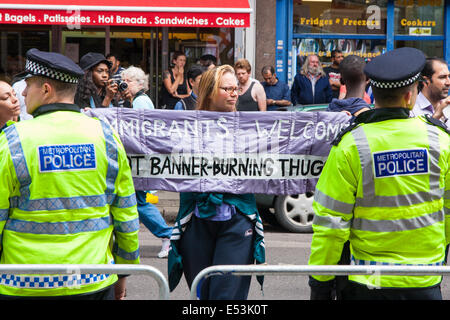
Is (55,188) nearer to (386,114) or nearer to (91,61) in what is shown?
(386,114)

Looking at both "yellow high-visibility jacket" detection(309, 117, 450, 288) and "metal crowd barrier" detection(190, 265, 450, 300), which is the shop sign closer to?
"yellow high-visibility jacket" detection(309, 117, 450, 288)

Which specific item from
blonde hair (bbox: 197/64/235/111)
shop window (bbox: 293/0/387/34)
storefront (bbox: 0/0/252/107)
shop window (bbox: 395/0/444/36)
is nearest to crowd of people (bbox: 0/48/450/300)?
blonde hair (bbox: 197/64/235/111)

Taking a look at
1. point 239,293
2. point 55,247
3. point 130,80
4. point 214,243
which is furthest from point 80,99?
point 55,247

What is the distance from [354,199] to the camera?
351cm

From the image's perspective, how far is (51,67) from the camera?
3.53 m

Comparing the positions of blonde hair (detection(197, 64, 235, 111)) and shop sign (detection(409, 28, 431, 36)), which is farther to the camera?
shop sign (detection(409, 28, 431, 36))

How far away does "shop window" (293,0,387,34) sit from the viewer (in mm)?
→ 15406

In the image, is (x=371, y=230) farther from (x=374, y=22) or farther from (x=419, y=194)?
(x=374, y=22)

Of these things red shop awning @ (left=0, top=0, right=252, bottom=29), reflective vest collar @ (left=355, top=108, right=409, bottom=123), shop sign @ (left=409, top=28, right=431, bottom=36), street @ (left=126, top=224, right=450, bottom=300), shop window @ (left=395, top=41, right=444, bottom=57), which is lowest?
street @ (left=126, top=224, right=450, bottom=300)

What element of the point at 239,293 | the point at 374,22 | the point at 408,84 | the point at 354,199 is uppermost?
the point at 374,22

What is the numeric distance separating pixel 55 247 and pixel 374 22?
43.4 feet

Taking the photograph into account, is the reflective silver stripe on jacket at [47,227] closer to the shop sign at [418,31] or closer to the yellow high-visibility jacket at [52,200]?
the yellow high-visibility jacket at [52,200]

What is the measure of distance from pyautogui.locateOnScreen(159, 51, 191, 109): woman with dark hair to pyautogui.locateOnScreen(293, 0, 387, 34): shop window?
9.32ft

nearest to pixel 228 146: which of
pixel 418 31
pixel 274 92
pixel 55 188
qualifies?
pixel 55 188
